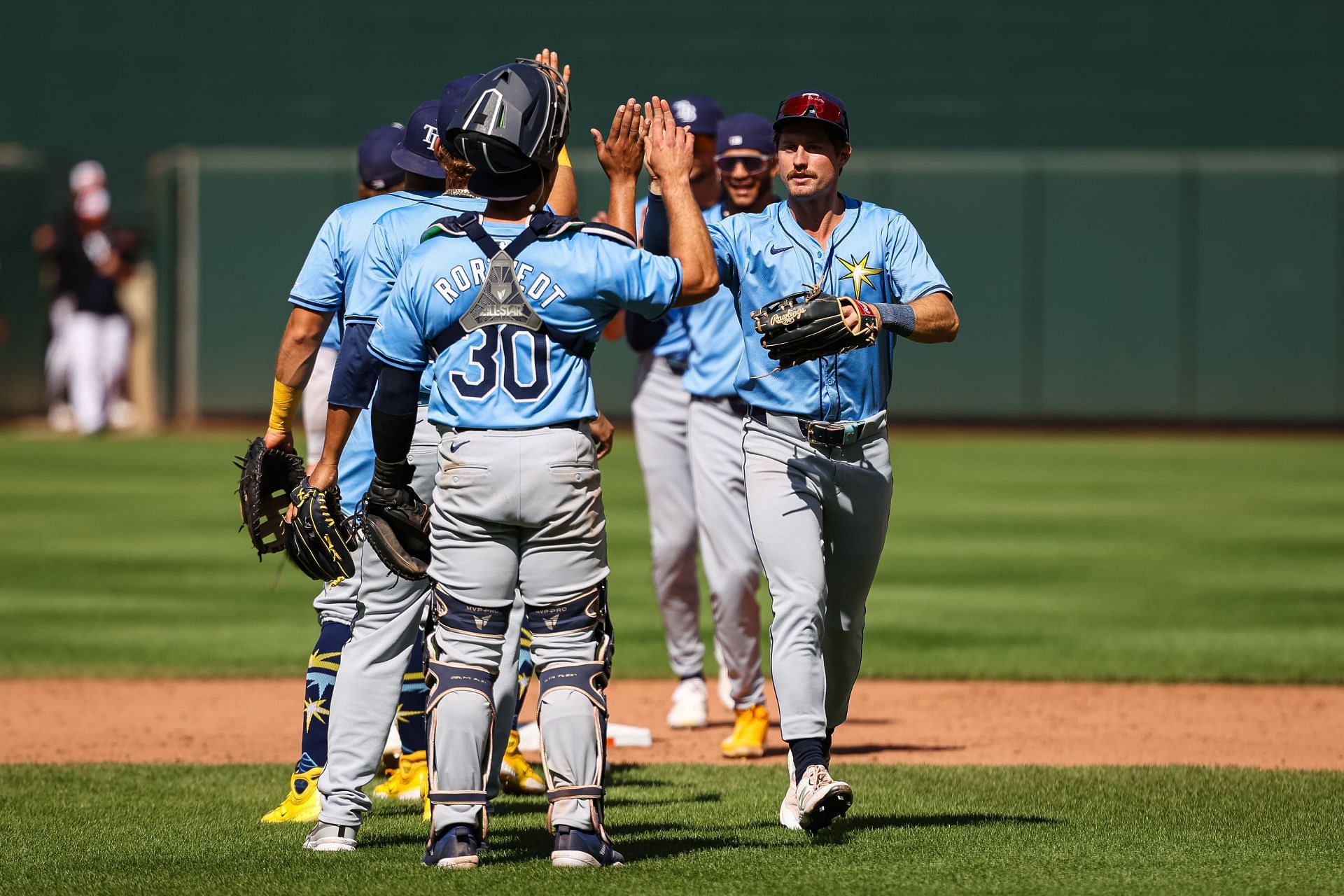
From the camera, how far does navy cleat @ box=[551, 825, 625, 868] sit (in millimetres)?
4703

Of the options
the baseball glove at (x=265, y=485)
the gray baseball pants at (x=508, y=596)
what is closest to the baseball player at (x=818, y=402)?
the gray baseball pants at (x=508, y=596)

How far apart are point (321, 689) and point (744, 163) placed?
287cm

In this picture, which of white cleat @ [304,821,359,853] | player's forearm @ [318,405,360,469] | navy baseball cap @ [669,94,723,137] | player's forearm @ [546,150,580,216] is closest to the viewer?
player's forearm @ [318,405,360,469]

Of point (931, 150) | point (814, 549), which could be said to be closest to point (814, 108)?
point (814, 549)

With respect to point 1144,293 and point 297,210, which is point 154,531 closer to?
point 297,210

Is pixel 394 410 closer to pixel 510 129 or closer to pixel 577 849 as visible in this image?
pixel 510 129

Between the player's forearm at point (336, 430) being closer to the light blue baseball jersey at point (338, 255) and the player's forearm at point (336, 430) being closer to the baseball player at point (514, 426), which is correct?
the baseball player at point (514, 426)

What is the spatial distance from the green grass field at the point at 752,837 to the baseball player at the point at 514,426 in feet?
1.01

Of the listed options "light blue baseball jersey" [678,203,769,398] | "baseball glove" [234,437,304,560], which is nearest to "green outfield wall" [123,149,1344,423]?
"light blue baseball jersey" [678,203,769,398]

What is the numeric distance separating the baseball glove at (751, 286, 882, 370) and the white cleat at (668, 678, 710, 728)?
2.92 meters

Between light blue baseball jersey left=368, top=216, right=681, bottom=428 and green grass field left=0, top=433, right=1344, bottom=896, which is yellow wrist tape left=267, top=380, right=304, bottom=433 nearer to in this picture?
green grass field left=0, top=433, right=1344, bottom=896

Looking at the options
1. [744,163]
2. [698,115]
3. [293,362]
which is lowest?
[293,362]

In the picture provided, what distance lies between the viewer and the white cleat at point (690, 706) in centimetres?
779

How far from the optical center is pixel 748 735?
23.4 ft
